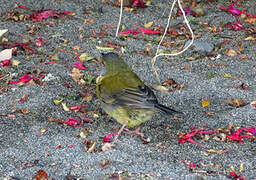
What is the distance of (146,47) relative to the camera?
619cm

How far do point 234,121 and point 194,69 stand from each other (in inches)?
49.2

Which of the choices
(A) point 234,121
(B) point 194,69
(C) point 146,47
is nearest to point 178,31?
(C) point 146,47

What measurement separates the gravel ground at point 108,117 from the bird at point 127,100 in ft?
0.52

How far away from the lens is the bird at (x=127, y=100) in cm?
425

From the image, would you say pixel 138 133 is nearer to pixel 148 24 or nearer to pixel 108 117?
pixel 108 117

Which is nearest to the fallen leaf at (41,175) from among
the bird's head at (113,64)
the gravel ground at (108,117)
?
the gravel ground at (108,117)

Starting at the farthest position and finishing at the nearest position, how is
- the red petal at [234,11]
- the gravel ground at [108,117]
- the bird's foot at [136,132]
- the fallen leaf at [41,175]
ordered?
the red petal at [234,11] < the bird's foot at [136,132] < the gravel ground at [108,117] < the fallen leaf at [41,175]

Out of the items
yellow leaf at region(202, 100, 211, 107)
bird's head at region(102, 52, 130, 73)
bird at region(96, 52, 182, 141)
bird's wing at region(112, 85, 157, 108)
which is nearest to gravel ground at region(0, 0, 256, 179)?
yellow leaf at region(202, 100, 211, 107)

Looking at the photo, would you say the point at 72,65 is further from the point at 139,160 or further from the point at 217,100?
the point at 139,160

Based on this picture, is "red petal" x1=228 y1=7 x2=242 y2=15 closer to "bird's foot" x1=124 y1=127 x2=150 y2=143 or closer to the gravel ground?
the gravel ground

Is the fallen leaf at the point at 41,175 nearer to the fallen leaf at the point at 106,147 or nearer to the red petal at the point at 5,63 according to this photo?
the fallen leaf at the point at 106,147

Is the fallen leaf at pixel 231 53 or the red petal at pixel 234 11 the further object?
the red petal at pixel 234 11

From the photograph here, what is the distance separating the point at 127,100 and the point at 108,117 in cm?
49

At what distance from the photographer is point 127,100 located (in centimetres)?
434
